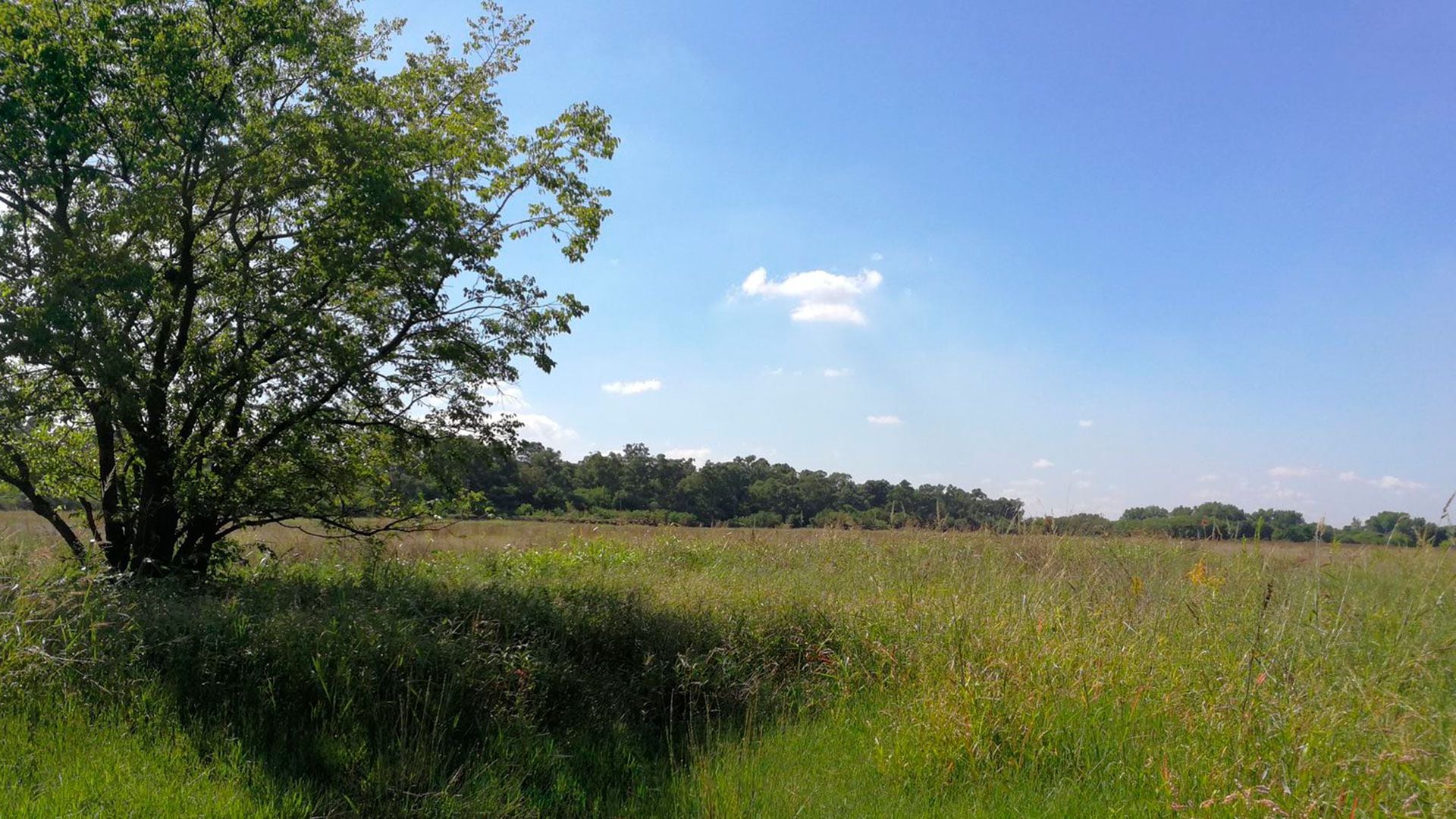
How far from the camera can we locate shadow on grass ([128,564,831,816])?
5086 mm

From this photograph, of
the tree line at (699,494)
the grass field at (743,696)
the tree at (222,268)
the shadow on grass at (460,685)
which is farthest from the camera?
the tree line at (699,494)

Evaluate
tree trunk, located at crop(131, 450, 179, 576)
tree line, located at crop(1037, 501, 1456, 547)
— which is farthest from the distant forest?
tree trunk, located at crop(131, 450, 179, 576)

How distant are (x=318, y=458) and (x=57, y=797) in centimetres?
524

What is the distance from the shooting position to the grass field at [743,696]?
4488 mm

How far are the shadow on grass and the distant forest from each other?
2043 mm

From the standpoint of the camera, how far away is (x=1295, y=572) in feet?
23.8

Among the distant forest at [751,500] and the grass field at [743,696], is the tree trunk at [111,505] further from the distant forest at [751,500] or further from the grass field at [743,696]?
the distant forest at [751,500]

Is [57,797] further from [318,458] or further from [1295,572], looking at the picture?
[1295,572]

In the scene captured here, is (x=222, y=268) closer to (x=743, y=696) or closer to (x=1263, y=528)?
(x=743, y=696)

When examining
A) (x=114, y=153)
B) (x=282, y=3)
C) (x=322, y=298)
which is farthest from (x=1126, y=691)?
(x=114, y=153)

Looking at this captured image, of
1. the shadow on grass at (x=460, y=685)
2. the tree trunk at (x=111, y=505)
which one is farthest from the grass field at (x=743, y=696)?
the tree trunk at (x=111, y=505)

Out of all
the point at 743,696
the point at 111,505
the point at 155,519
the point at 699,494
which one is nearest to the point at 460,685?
the point at 743,696

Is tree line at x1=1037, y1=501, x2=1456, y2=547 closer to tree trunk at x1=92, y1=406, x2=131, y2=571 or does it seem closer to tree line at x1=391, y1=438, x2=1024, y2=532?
tree line at x1=391, y1=438, x2=1024, y2=532

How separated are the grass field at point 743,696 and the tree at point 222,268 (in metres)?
1.04
